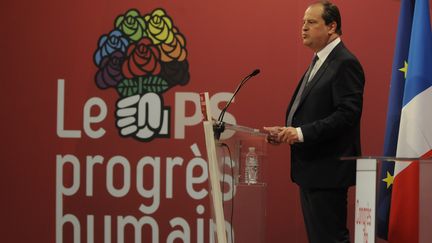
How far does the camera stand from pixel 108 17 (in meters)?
4.76

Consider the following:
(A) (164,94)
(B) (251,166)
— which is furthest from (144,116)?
(B) (251,166)

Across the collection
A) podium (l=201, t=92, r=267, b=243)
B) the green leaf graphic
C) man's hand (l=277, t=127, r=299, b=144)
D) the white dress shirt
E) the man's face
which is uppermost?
the man's face

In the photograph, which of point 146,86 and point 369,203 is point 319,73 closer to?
point 369,203

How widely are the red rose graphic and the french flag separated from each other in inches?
67.1

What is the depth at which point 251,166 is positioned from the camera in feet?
11.7

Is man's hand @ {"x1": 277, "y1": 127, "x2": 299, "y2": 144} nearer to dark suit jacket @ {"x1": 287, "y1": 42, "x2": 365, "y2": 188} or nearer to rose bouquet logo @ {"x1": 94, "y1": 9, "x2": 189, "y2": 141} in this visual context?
dark suit jacket @ {"x1": 287, "y1": 42, "x2": 365, "y2": 188}

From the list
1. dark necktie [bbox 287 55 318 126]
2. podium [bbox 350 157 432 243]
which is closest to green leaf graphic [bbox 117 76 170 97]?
dark necktie [bbox 287 55 318 126]

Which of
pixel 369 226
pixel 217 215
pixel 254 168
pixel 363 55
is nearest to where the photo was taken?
pixel 369 226

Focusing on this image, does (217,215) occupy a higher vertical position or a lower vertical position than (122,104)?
lower

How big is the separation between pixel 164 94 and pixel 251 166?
52.2 inches

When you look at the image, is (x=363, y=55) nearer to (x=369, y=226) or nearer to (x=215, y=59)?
(x=215, y=59)

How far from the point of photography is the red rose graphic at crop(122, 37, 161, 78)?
15.5ft

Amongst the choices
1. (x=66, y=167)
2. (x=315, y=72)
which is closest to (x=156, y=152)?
(x=66, y=167)

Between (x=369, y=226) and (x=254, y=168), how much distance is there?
42.9 inches
